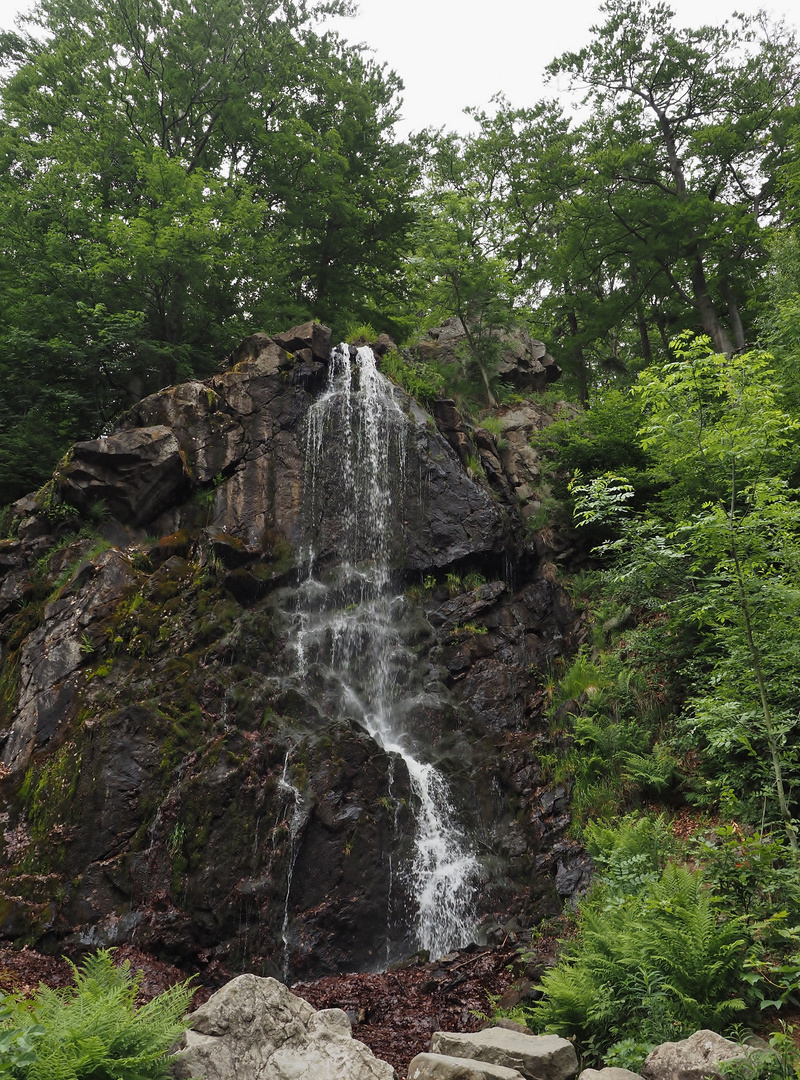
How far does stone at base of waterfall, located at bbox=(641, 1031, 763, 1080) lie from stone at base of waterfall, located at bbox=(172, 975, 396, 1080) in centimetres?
183

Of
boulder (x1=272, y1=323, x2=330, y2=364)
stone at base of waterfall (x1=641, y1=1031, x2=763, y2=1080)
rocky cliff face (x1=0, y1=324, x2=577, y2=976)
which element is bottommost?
stone at base of waterfall (x1=641, y1=1031, x2=763, y2=1080)

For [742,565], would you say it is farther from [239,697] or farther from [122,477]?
[122,477]

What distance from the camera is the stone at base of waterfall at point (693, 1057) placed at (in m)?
4.19

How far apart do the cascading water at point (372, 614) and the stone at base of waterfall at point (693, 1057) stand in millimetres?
4600

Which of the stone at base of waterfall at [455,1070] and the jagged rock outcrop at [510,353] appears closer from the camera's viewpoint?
the stone at base of waterfall at [455,1070]

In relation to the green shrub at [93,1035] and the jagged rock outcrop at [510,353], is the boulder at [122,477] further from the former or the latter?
the green shrub at [93,1035]

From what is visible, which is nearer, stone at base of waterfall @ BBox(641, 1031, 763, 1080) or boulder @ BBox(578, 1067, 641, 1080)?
stone at base of waterfall @ BBox(641, 1031, 763, 1080)

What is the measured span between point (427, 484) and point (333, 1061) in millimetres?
10142

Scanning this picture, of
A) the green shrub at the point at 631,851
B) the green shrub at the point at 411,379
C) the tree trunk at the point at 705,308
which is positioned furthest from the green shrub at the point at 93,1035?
the tree trunk at the point at 705,308

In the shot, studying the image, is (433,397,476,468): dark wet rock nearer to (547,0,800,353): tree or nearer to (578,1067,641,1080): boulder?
(547,0,800,353): tree

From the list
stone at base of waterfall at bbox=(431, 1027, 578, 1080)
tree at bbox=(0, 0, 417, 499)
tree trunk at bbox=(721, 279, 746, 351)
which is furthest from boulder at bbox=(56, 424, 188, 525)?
tree trunk at bbox=(721, 279, 746, 351)

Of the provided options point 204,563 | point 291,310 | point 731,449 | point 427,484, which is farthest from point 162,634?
point 291,310

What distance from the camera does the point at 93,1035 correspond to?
3.57m

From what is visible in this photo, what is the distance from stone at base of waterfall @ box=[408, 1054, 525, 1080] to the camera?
4711mm
